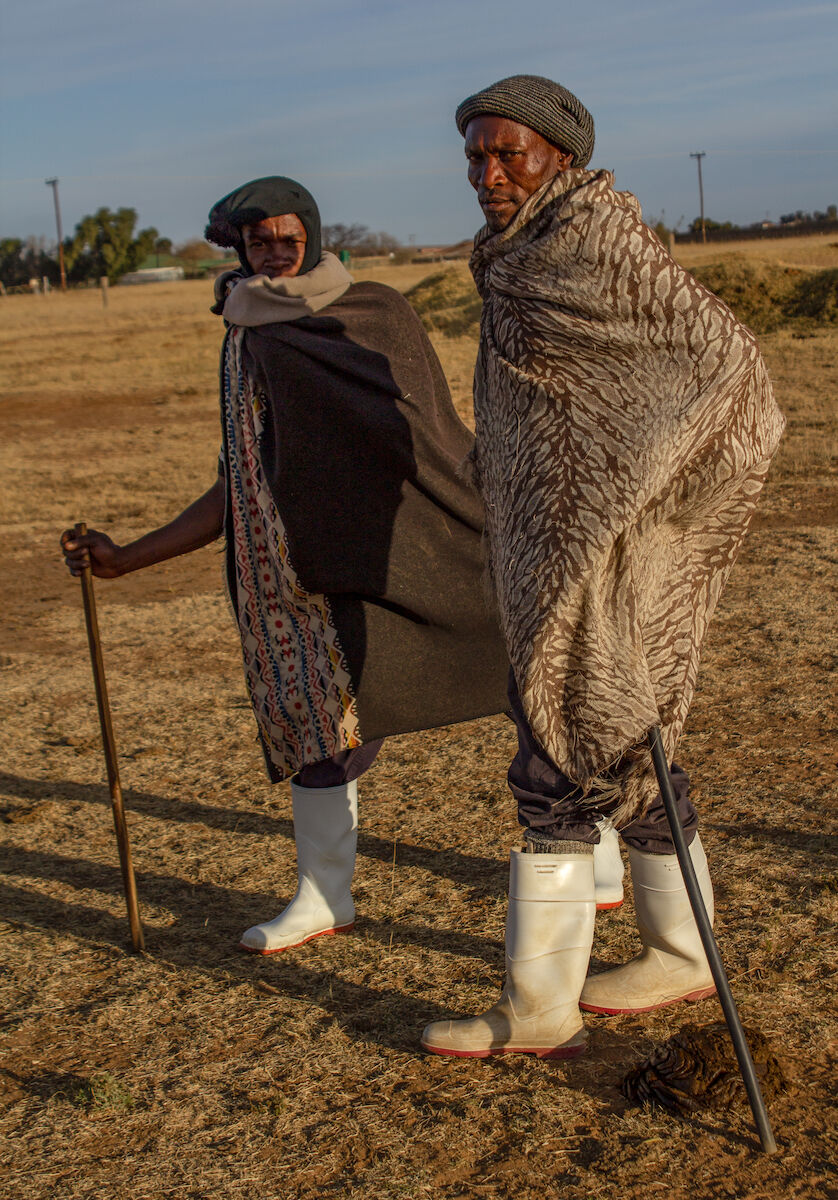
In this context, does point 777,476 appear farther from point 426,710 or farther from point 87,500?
point 426,710

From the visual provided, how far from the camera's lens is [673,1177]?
7.42 ft

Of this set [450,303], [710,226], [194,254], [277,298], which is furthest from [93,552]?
[194,254]

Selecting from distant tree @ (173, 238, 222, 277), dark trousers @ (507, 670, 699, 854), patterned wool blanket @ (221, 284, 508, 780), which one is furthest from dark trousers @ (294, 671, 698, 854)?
distant tree @ (173, 238, 222, 277)

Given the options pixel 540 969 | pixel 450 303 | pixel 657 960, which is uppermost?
pixel 450 303

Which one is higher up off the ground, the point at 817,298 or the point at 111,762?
the point at 817,298

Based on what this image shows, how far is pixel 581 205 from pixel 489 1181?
1754 millimetres

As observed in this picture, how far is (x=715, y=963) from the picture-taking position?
7.54 ft

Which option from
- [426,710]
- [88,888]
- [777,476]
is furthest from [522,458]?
[777,476]

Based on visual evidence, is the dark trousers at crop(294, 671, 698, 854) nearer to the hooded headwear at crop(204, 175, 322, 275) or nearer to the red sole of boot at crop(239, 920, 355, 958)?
the red sole of boot at crop(239, 920, 355, 958)

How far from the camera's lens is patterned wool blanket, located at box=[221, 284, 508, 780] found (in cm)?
303

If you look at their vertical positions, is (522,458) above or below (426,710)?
above

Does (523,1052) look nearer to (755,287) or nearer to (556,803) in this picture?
(556,803)

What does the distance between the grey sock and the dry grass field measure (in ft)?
1.58

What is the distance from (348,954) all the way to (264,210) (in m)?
1.86
